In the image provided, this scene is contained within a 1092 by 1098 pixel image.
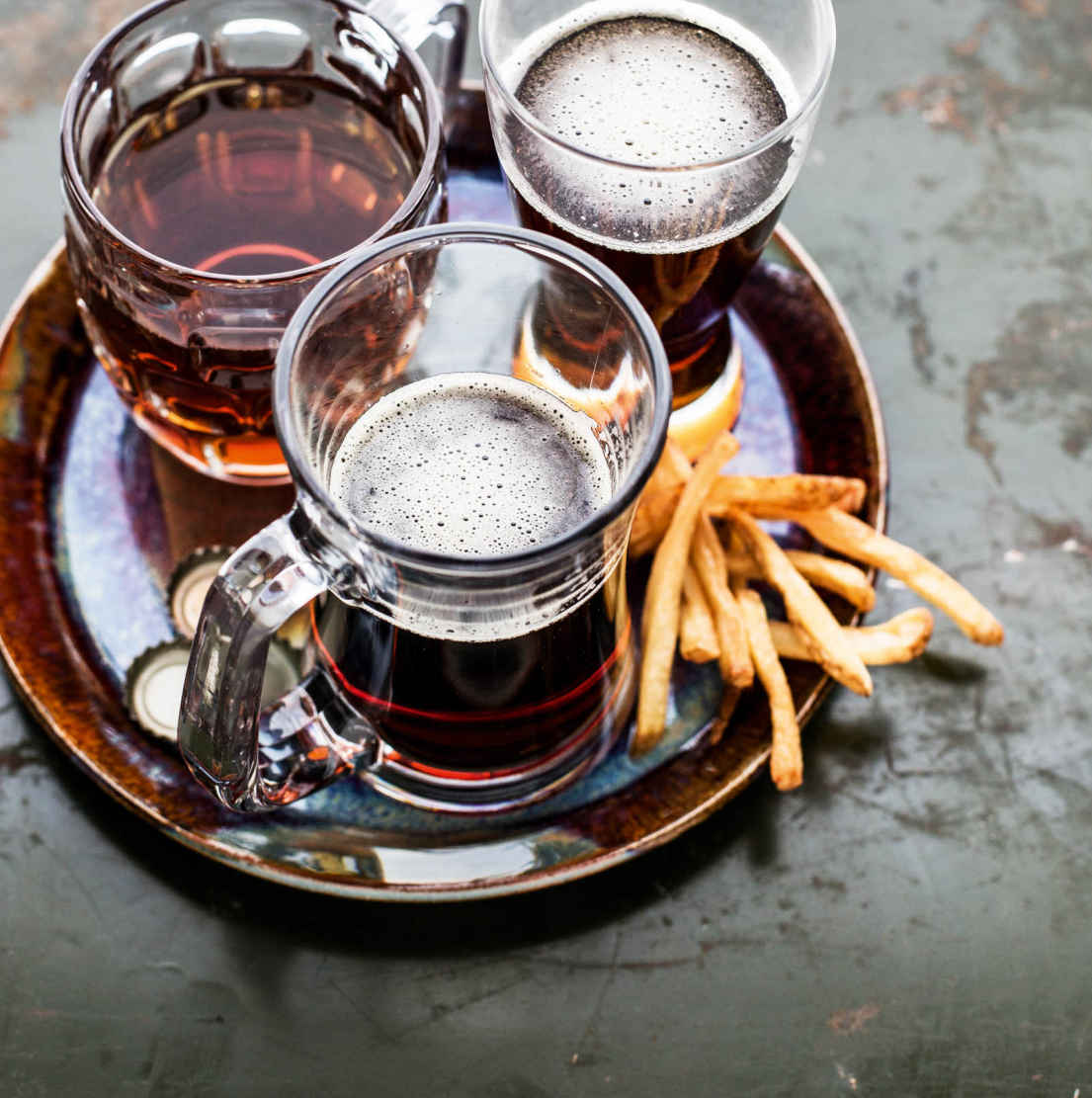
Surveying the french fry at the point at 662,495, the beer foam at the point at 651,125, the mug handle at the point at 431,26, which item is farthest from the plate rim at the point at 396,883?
the mug handle at the point at 431,26

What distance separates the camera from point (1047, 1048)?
53.4 inches

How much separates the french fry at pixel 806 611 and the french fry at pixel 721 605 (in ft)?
0.11

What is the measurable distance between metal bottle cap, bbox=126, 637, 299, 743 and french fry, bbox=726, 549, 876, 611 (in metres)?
0.44

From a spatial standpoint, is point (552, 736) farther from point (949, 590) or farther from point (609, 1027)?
point (949, 590)

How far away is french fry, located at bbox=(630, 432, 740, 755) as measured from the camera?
1300mm

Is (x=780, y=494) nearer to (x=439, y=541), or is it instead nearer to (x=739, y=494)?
(x=739, y=494)

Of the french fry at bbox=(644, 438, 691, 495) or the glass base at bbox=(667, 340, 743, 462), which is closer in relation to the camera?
the french fry at bbox=(644, 438, 691, 495)

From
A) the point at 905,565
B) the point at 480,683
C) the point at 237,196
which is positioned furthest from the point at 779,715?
the point at 237,196

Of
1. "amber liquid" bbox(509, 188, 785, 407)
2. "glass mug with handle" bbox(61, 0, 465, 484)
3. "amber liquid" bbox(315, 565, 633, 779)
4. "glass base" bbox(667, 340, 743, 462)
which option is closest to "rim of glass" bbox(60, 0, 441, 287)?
"glass mug with handle" bbox(61, 0, 465, 484)

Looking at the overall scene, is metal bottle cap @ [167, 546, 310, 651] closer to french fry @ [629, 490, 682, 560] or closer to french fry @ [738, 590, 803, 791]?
french fry @ [629, 490, 682, 560]

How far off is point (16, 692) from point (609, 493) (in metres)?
0.63

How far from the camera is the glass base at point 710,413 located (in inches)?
58.8

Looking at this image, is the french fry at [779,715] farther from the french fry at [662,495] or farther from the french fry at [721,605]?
the french fry at [662,495]

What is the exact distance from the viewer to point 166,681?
1.38 meters
